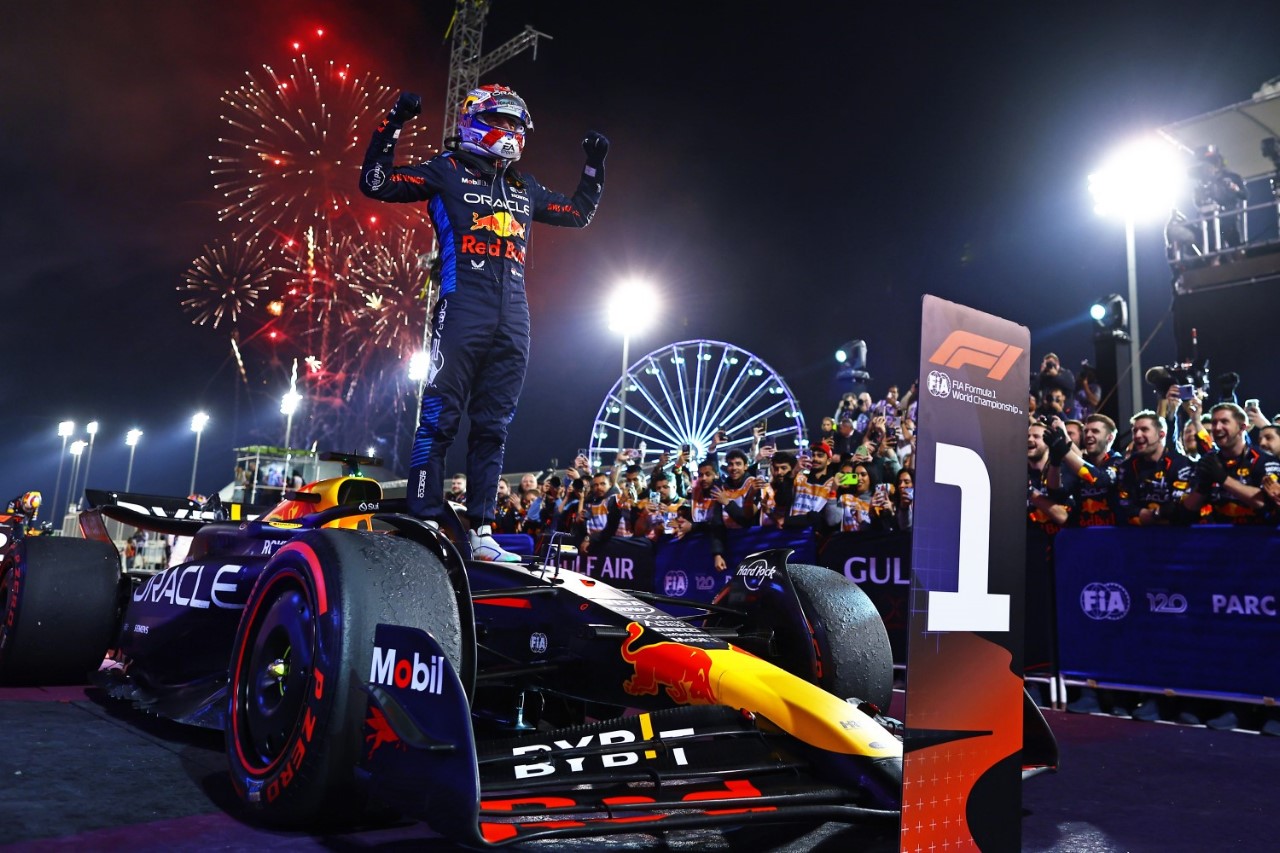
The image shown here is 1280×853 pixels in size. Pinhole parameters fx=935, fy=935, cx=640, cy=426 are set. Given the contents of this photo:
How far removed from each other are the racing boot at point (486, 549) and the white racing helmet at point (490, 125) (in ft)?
6.00

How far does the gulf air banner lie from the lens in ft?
7.86

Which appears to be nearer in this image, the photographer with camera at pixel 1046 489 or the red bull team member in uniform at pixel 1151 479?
the red bull team member in uniform at pixel 1151 479

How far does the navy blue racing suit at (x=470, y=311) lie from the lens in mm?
4258

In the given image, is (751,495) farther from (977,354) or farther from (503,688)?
(977,354)

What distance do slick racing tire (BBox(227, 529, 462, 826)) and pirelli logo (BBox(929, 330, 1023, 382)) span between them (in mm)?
Result: 1699

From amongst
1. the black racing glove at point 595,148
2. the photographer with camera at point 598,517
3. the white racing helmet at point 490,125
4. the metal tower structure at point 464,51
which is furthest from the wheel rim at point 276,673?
the metal tower structure at point 464,51

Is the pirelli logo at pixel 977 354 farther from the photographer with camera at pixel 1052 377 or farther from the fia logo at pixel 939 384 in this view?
the photographer with camera at pixel 1052 377

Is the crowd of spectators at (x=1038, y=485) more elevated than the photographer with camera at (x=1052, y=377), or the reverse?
the photographer with camera at (x=1052, y=377)

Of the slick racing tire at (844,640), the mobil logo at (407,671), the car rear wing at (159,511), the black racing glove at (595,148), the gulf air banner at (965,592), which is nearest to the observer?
the gulf air banner at (965,592)

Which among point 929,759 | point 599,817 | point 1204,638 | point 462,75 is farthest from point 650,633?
point 462,75

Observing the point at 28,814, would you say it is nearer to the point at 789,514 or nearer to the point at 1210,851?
the point at 1210,851

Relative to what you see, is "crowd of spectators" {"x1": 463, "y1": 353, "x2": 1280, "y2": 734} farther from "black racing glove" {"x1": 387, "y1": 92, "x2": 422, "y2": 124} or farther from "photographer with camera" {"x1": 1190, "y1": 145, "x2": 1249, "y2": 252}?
"photographer with camera" {"x1": 1190, "y1": 145, "x2": 1249, "y2": 252}

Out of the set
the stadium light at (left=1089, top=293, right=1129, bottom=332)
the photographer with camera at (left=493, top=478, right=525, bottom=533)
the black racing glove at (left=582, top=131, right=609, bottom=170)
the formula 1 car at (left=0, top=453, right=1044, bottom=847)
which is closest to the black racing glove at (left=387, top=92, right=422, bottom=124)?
the black racing glove at (left=582, top=131, right=609, bottom=170)

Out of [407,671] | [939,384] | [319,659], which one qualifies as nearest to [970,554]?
[939,384]
